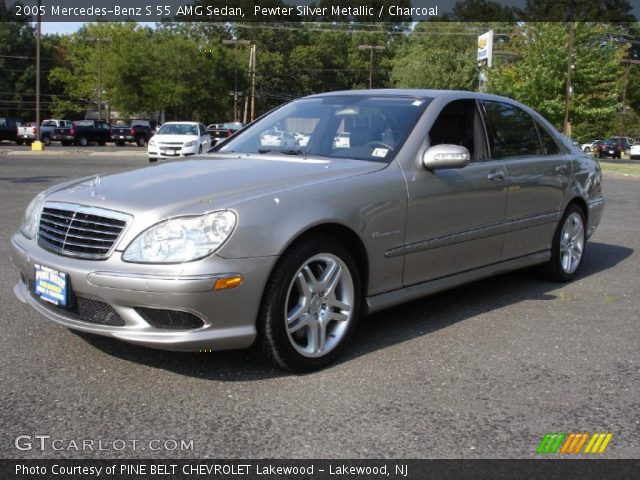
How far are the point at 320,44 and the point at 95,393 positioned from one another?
8874 cm

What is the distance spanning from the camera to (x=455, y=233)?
15.1 feet

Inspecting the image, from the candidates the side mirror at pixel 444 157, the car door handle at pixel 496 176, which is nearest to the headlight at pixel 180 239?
the side mirror at pixel 444 157

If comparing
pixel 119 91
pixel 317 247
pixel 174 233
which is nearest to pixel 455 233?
pixel 317 247

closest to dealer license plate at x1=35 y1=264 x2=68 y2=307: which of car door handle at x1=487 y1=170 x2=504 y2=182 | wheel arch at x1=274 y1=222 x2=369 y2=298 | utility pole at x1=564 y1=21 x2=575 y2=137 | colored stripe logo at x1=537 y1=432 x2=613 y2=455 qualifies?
wheel arch at x1=274 y1=222 x2=369 y2=298

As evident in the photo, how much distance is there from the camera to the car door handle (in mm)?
4918

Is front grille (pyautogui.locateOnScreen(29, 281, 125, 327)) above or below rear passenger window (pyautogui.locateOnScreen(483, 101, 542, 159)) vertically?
below

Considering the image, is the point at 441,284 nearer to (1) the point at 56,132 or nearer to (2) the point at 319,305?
(2) the point at 319,305

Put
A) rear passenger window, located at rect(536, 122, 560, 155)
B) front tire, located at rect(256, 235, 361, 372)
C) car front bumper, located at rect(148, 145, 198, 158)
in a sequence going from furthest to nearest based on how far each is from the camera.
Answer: car front bumper, located at rect(148, 145, 198, 158)
rear passenger window, located at rect(536, 122, 560, 155)
front tire, located at rect(256, 235, 361, 372)

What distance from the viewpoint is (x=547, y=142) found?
5.86m

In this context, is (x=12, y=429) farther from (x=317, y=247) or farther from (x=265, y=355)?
(x=317, y=247)

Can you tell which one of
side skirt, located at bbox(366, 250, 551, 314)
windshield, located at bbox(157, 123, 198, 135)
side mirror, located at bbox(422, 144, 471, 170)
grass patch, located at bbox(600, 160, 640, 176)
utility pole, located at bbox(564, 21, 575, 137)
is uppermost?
utility pole, located at bbox(564, 21, 575, 137)

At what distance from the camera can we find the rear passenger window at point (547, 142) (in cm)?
580

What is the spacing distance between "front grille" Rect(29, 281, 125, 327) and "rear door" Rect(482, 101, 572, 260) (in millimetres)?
2915

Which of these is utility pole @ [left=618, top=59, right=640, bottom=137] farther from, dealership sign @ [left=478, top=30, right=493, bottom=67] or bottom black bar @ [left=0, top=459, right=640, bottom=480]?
bottom black bar @ [left=0, top=459, right=640, bottom=480]
